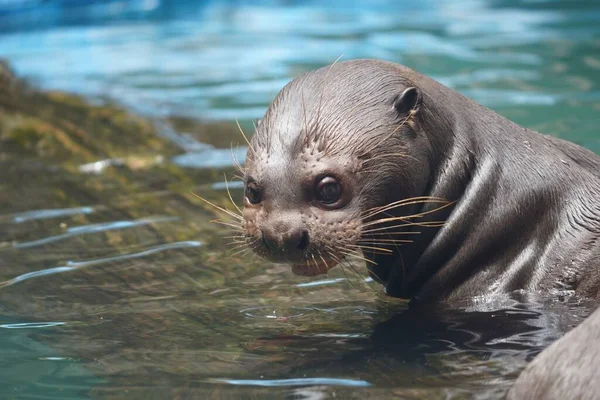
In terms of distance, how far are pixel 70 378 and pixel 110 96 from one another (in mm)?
8020

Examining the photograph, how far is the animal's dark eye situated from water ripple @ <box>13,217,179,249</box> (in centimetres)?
219

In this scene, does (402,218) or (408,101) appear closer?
(402,218)

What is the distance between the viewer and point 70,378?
4051 mm

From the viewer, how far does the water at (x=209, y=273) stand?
13.1ft

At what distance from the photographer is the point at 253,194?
4609 mm

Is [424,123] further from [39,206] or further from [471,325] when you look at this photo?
[39,206]

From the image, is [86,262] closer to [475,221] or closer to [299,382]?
[475,221]

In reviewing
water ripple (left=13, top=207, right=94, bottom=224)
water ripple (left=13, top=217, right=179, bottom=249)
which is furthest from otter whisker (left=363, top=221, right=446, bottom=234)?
water ripple (left=13, top=207, right=94, bottom=224)

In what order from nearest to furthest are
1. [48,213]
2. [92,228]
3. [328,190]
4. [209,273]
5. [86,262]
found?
1. [328,190]
2. [209,273]
3. [86,262]
4. [92,228]
5. [48,213]

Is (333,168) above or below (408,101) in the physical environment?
below

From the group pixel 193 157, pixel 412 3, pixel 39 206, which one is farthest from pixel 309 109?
pixel 412 3

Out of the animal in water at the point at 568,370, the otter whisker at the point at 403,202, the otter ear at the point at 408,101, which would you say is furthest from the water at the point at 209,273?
the otter ear at the point at 408,101

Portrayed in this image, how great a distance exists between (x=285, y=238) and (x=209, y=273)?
136 cm

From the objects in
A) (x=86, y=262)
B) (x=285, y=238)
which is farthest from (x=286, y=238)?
(x=86, y=262)
